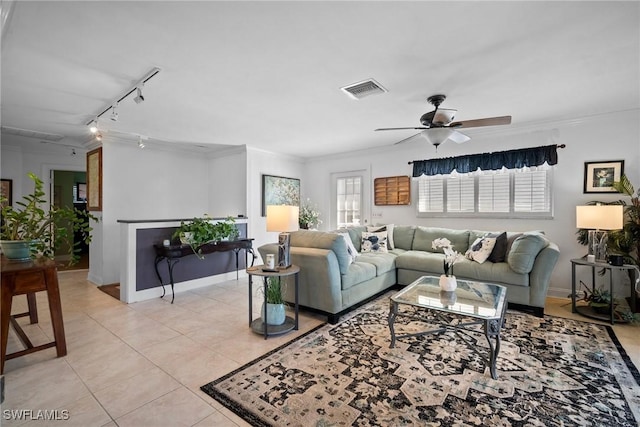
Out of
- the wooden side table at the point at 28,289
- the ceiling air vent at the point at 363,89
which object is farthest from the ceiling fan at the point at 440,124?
the wooden side table at the point at 28,289

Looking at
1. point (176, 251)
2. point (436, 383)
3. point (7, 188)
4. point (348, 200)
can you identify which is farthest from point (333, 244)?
point (7, 188)

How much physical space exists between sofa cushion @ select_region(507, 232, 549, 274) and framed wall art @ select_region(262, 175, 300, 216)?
13.7ft

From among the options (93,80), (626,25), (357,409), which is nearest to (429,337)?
(357,409)

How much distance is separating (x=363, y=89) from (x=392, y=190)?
2.95m

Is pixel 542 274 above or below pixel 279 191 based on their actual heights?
below

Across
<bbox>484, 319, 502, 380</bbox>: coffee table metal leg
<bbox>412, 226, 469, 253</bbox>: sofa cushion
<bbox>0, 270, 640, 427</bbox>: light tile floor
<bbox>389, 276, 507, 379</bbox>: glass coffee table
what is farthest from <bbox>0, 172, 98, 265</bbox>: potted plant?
<bbox>412, 226, 469, 253</bbox>: sofa cushion

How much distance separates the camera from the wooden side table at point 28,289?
218cm

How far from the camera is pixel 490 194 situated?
466 centimetres

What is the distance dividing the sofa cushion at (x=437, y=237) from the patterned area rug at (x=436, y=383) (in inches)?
67.0

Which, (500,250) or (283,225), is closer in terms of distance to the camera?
(283,225)

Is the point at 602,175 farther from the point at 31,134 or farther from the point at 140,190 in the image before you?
the point at 31,134

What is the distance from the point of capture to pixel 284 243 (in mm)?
3020

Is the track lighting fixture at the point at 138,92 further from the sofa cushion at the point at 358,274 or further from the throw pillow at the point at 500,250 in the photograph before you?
the throw pillow at the point at 500,250

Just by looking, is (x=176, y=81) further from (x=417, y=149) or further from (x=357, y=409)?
(x=417, y=149)
